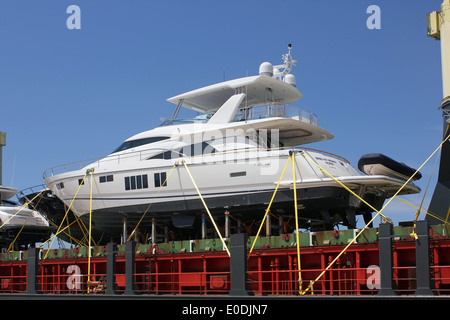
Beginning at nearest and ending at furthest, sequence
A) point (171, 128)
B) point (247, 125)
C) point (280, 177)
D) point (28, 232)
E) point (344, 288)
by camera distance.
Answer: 1. point (344, 288)
2. point (280, 177)
3. point (247, 125)
4. point (171, 128)
5. point (28, 232)

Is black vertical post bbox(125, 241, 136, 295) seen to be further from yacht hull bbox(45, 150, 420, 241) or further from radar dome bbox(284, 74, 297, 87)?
radar dome bbox(284, 74, 297, 87)

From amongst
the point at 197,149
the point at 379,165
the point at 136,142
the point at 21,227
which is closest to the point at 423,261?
the point at 379,165

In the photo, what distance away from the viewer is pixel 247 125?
24.5 metres

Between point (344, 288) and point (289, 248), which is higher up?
point (289, 248)

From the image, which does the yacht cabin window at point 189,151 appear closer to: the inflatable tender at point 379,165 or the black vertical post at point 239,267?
the inflatable tender at point 379,165

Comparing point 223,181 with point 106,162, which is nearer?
point 223,181

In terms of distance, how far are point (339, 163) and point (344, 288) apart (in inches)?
254

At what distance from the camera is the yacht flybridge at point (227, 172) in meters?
22.3

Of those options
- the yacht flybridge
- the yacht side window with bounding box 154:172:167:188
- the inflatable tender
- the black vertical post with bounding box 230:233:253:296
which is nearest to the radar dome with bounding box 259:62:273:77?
the yacht flybridge

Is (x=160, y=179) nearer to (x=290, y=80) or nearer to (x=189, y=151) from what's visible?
(x=189, y=151)

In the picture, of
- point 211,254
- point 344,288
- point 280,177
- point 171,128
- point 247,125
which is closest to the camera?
point 344,288
